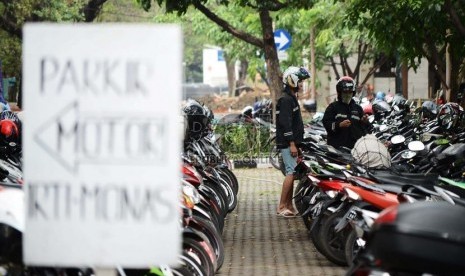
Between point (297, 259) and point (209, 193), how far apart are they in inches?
44.9

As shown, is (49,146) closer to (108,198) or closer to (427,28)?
(108,198)

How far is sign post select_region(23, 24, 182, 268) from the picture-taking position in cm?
505

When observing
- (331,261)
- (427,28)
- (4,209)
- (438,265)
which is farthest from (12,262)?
(427,28)

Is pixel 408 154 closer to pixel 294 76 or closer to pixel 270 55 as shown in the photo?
pixel 294 76

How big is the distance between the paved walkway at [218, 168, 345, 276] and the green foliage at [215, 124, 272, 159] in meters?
4.72

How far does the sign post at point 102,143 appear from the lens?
16.6ft

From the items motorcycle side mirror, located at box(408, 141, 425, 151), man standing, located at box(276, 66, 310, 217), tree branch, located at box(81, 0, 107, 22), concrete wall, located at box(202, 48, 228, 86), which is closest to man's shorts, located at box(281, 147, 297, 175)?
man standing, located at box(276, 66, 310, 217)

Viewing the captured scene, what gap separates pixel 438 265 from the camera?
553cm

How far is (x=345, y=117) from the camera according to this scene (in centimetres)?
Answer: 1295

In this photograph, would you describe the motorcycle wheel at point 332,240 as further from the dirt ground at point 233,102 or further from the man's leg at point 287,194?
the dirt ground at point 233,102

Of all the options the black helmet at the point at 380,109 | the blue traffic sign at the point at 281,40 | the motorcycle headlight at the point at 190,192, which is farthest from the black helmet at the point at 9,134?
the blue traffic sign at the point at 281,40

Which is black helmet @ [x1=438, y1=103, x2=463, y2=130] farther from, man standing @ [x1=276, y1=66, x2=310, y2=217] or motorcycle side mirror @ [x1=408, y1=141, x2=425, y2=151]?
motorcycle side mirror @ [x1=408, y1=141, x2=425, y2=151]

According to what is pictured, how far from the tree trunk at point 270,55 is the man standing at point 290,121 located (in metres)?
4.87

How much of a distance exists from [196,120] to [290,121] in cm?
119
